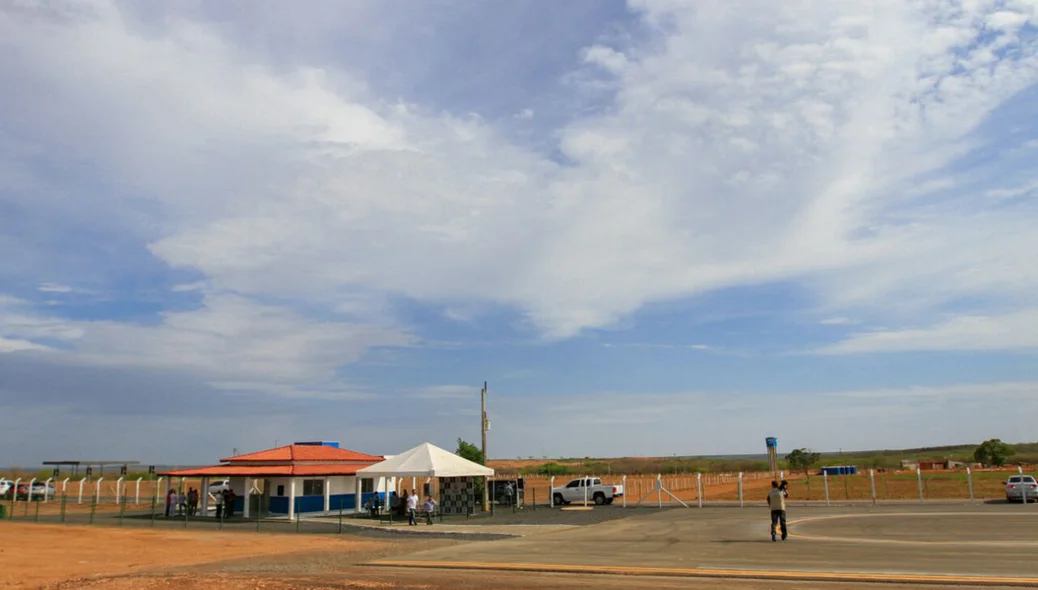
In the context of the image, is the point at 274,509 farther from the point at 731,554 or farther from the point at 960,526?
the point at 960,526

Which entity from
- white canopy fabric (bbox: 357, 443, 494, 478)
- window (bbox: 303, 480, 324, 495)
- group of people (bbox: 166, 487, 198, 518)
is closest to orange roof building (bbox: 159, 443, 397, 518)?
window (bbox: 303, 480, 324, 495)

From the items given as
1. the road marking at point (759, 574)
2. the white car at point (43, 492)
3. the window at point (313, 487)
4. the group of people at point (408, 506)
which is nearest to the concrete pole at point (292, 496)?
the window at point (313, 487)

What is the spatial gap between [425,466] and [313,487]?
27.3 feet

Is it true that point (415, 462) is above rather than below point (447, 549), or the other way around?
above

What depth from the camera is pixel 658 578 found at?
55.3 feet

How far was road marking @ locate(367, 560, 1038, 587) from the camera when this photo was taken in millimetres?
→ 15125

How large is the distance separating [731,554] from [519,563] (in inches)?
218

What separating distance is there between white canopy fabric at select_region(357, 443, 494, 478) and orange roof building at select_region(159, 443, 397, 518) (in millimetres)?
2444

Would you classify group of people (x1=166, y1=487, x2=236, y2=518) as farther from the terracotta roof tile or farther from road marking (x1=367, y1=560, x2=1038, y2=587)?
road marking (x1=367, y1=560, x2=1038, y2=587)

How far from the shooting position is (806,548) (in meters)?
21.2

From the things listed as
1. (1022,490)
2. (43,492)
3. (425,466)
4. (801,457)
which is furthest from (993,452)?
(43,492)

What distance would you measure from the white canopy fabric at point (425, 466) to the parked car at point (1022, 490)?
25.1 m

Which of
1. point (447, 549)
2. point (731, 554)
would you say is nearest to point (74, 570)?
point (447, 549)

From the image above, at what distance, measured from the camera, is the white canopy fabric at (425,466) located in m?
35.1
